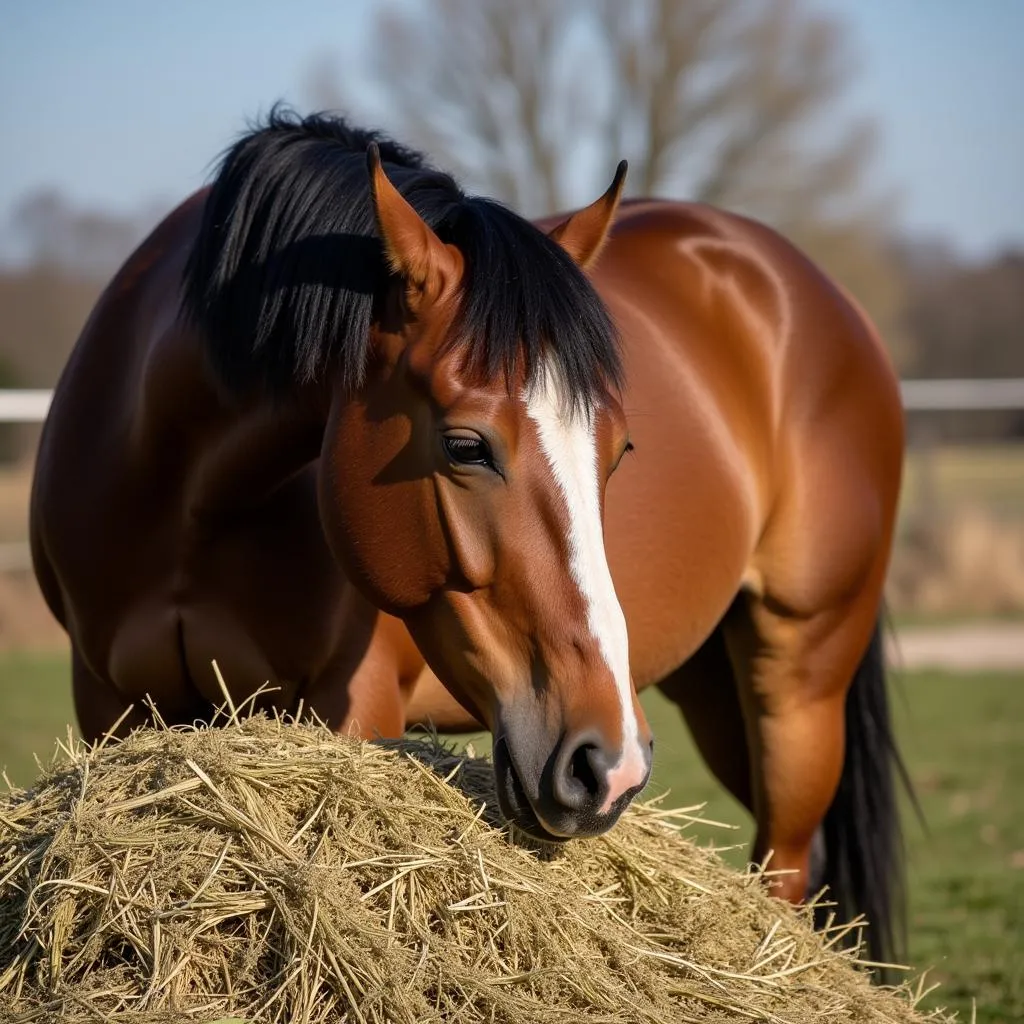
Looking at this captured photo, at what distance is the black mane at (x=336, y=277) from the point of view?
2.41m

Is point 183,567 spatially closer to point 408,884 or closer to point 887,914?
point 408,884

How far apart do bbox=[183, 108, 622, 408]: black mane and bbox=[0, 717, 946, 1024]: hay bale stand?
30.6 inches

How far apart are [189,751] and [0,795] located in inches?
19.3

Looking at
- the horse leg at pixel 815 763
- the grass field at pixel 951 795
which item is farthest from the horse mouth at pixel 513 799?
the horse leg at pixel 815 763

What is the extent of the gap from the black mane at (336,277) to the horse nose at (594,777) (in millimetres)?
640

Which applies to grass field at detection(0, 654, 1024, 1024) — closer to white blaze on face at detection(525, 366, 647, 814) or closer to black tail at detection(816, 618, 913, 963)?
black tail at detection(816, 618, 913, 963)

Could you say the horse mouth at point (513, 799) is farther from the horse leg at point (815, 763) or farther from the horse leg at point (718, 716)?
the horse leg at point (718, 716)

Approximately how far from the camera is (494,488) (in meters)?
2.33

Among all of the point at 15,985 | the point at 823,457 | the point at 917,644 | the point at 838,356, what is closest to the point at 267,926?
the point at 15,985

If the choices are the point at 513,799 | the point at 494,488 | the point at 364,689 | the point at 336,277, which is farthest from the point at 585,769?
the point at 336,277

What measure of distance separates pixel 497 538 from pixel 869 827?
2.50 m

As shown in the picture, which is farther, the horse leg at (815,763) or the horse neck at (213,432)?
the horse leg at (815,763)

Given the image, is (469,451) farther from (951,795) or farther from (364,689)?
(951,795)

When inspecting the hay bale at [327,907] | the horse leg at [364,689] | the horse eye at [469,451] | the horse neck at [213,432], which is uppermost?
the horse eye at [469,451]
